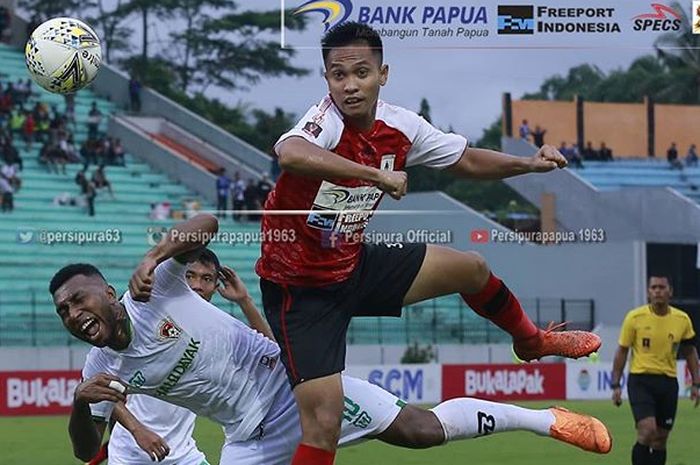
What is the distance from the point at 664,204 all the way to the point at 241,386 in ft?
56.8

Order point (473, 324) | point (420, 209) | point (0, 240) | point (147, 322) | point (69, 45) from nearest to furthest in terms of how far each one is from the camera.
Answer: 1. point (147, 322)
2. point (69, 45)
3. point (420, 209)
4. point (0, 240)
5. point (473, 324)

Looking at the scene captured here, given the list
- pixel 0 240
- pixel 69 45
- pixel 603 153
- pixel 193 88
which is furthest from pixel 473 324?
pixel 69 45

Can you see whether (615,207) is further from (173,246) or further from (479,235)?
(173,246)

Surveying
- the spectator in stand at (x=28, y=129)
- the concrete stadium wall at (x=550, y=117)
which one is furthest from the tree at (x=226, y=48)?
the concrete stadium wall at (x=550, y=117)

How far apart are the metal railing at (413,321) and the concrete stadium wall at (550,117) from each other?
2.79 metres

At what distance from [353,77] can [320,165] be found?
2.10 feet

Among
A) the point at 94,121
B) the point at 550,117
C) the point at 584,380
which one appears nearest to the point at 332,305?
the point at 550,117

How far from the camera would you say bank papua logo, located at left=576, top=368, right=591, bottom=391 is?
971 inches

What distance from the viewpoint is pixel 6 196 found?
23.5 metres

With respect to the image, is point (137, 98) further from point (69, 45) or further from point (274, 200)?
point (274, 200)

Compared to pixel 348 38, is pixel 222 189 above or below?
below

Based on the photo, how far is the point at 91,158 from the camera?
24891 mm

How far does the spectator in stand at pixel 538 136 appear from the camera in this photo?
2284cm

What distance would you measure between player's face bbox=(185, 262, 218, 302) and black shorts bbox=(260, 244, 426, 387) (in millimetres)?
836
